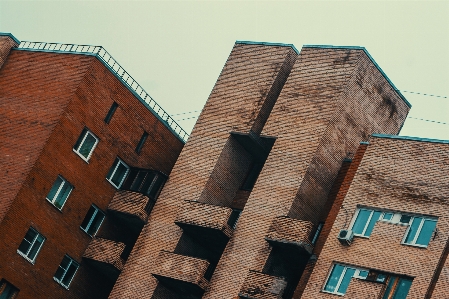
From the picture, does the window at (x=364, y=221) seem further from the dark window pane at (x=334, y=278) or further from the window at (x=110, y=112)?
the window at (x=110, y=112)

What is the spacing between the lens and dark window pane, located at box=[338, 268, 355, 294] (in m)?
52.0

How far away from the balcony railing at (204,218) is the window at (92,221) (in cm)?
618

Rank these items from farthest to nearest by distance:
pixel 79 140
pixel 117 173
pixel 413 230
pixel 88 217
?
pixel 117 173 → pixel 88 217 → pixel 79 140 → pixel 413 230

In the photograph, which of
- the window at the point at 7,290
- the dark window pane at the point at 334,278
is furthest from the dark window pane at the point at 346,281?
the window at the point at 7,290

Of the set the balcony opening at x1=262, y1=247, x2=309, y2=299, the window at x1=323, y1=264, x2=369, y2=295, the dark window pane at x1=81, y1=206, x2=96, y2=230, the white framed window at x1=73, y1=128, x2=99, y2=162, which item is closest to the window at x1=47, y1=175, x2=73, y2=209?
the white framed window at x1=73, y1=128, x2=99, y2=162

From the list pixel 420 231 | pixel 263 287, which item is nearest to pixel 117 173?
pixel 263 287

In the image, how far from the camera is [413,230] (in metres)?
52.1

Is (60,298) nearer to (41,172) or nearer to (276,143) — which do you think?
(41,172)

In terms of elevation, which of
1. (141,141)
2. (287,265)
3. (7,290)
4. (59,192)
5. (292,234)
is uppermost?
(141,141)

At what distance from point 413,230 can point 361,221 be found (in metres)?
3.20

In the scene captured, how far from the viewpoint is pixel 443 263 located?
49938 millimetres

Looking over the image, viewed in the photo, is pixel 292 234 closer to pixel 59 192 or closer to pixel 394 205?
pixel 394 205

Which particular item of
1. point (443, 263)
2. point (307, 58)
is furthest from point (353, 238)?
point (307, 58)

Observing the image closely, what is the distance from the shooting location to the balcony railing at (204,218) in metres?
57.9
